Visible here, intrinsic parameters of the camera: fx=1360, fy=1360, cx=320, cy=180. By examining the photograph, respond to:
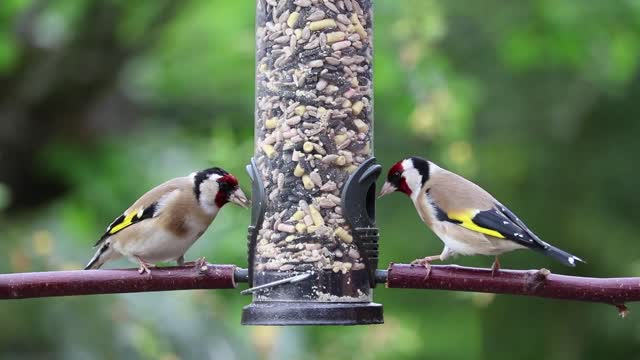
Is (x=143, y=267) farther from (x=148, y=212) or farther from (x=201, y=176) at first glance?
(x=201, y=176)

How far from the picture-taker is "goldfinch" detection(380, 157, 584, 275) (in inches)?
256

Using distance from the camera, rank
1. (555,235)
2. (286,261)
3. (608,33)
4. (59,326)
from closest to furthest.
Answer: (286,261) < (59,326) < (608,33) < (555,235)

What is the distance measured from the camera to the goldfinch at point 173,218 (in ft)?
22.7

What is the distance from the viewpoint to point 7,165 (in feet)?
36.8

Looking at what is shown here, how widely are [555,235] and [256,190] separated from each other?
7126mm

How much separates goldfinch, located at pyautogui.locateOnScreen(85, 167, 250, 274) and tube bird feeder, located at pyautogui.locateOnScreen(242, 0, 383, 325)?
27 cm

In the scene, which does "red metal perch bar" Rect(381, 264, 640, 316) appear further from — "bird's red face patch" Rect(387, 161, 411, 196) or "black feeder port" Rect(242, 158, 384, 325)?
"bird's red face patch" Rect(387, 161, 411, 196)

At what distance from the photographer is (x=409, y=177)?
7062 millimetres

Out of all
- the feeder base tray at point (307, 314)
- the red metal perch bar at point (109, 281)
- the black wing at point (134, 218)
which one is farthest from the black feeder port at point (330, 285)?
the black wing at point (134, 218)

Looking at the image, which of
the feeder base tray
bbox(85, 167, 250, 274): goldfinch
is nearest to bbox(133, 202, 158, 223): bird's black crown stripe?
bbox(85, 167, 250, 274): goldfinch

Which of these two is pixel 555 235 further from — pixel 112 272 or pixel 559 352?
pixel 112 272

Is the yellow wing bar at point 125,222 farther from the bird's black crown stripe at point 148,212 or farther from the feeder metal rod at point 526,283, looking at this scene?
the feeder metal rod at point 526,283

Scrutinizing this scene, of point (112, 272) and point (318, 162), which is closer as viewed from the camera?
point (112, 272)

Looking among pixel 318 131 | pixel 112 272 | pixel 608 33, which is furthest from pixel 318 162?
pixel 608 33
